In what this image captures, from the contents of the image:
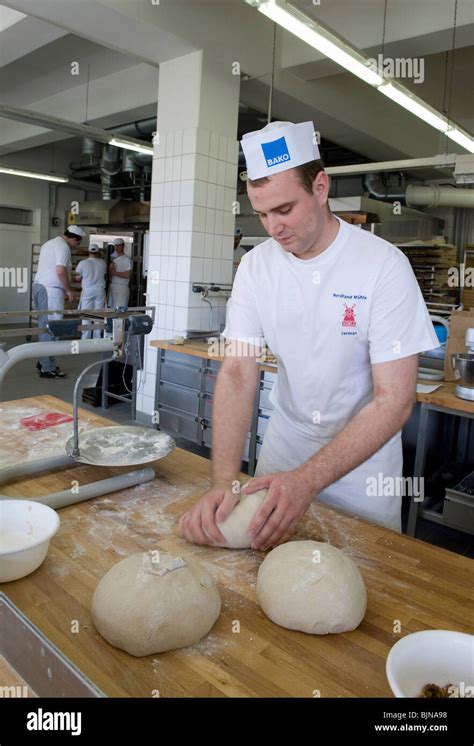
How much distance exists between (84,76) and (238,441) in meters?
6.54

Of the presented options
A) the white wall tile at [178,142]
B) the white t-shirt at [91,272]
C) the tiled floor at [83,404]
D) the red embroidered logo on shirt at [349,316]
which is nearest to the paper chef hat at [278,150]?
the red embroidered logo on shirt at [349,316]

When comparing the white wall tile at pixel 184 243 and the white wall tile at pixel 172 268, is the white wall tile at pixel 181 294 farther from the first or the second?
the white wall tile at pixel 184 243

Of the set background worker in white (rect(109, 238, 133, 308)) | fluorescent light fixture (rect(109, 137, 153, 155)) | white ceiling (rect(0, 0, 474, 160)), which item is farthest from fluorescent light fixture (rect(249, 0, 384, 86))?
background worker in white (rect(109, 238, 133, 308))

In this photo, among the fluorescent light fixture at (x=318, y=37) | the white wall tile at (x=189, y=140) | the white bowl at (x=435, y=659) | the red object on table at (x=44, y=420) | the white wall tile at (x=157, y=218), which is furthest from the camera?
the white wall tile at (x=157, y=218)

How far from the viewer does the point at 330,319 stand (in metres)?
1.44

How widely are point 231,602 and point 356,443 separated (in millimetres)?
462

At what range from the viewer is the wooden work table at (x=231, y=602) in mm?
768

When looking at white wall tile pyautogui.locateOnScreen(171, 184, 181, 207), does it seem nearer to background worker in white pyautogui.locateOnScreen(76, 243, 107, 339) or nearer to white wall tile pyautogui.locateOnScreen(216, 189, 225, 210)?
white wall tile pyautogui.locateOnScreen(216, 189, 225, 210)

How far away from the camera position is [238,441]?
1.39 m

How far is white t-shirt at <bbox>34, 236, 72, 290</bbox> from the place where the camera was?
21.3 ft

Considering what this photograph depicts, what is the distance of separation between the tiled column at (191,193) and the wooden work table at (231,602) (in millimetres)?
3266

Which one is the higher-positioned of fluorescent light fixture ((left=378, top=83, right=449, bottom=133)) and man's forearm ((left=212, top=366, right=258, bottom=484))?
fluorescent light fixture ((left=378, top=83, right=449, bottom=133))

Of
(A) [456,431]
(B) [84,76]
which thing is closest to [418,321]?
(A) [456,431]

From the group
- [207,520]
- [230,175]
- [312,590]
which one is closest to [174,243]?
[230,175]
